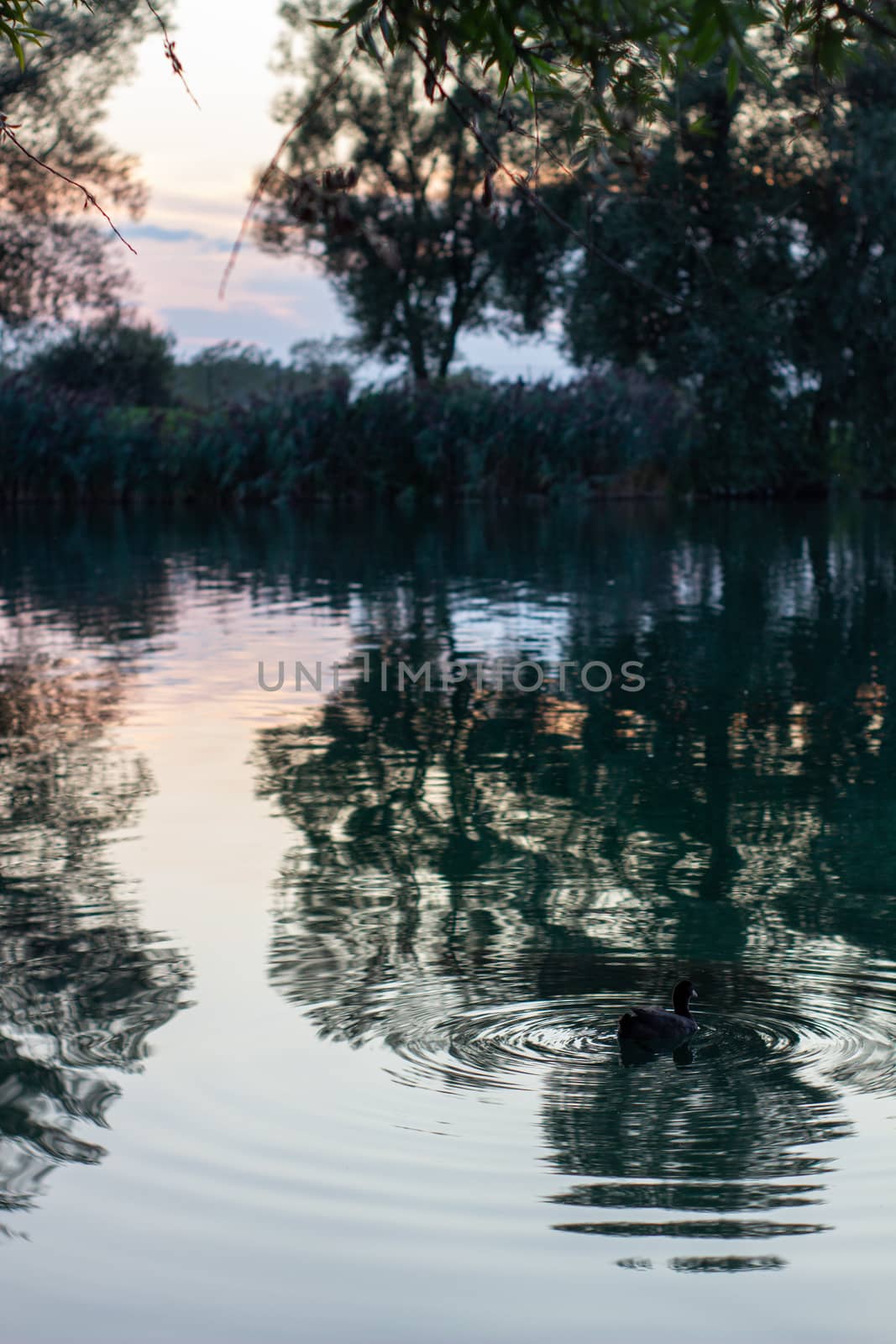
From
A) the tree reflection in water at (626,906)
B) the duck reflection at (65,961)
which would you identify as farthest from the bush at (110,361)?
the duck reflection at (65,961)

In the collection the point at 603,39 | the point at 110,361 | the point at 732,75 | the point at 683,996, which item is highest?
the point at 110,361

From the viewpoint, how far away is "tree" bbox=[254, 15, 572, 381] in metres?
48.2

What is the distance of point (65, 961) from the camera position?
565cm

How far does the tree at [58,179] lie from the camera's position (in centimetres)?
3759

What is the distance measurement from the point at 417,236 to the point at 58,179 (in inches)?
527

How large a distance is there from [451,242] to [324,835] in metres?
45.8

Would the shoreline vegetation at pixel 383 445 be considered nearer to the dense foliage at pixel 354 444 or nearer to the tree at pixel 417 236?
the dense foliage at pixel 354 444

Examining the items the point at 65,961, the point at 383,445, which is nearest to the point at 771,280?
the point at 383,445

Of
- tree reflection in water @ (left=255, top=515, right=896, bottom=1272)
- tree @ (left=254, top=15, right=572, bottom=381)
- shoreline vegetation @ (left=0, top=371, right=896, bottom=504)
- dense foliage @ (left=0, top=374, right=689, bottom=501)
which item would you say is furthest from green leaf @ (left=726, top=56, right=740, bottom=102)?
tree @ (left=254, top=15, right=572, bottom=381)

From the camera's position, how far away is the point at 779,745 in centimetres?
940

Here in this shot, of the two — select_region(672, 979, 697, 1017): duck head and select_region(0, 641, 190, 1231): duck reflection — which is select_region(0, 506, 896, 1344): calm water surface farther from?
select_region(672, 979, 697, 1017): duck head

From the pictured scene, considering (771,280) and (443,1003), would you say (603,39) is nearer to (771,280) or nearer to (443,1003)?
(443,1003)

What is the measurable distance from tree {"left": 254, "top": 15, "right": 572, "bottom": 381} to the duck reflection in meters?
39.7

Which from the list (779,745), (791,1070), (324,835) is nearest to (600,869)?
(324,835)
